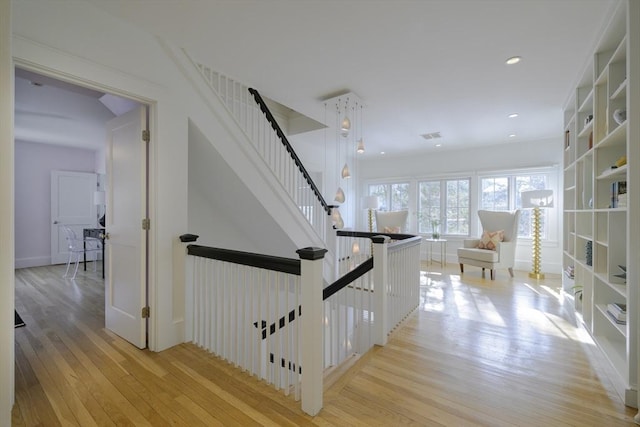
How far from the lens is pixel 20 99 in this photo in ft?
12.0

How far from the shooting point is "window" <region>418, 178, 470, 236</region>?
6.45 m

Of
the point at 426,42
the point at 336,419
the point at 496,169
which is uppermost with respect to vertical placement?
the point at 426,42

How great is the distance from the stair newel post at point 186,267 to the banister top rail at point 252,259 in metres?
0.05

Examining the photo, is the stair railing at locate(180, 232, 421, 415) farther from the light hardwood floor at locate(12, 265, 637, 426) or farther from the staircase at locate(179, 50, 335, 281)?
the staircase at locate(179, 50, 335, 281)

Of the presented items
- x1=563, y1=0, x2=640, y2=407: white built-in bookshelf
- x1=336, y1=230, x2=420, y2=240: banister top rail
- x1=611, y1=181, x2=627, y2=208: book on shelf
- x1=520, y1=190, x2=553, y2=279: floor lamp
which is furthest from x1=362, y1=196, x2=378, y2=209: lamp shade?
x1=611, y1=181, x2=627, y2=208: book on shelf

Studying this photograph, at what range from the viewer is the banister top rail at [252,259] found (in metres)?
1.71

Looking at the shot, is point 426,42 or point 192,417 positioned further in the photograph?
point 426,42

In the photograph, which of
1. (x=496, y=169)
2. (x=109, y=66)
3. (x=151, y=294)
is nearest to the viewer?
(x=109, y=66)

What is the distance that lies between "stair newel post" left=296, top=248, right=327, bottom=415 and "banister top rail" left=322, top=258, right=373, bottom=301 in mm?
341

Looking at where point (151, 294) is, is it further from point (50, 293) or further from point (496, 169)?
point (496, 169)

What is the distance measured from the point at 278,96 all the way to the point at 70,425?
344cm

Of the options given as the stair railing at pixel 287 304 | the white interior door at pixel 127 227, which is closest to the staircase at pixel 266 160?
the white interior door at pixel 127 227

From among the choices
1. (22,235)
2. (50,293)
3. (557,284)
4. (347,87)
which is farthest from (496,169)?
(22,235)

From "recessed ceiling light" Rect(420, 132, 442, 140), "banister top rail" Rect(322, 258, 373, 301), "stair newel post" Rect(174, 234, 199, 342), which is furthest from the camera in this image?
"recessed ceiling light" Rect(420, 132, 442, 140)
